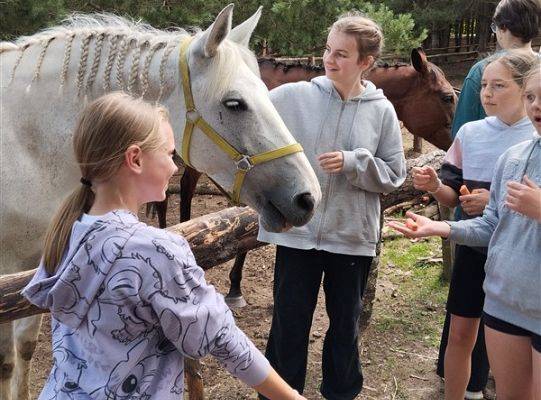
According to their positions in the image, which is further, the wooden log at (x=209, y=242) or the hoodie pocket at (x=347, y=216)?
the hoodie pocket at (x=347, y=216)

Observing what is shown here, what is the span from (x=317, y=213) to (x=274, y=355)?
0.69 metres

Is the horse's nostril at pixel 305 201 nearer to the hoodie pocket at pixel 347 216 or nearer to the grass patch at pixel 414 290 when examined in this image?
the hoodie pocket at pixel 347 216

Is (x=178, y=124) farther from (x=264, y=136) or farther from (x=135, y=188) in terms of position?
(x=135, y=188)

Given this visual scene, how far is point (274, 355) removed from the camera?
251 cm

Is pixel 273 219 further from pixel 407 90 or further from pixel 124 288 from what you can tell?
pixel 407 90

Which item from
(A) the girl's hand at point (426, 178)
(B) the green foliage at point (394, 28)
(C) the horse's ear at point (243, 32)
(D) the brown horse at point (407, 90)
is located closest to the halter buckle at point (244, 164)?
(C) the horse's ear at point (243, 32)

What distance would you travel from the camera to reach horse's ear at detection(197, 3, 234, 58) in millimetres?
2023

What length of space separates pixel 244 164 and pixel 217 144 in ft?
0.48

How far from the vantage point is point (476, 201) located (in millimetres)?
2264

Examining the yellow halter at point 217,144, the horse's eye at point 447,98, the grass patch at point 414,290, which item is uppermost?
the yellow halter at point 217,144

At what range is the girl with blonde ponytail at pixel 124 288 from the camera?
1.14m

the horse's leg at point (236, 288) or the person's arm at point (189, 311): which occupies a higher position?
the person's arm at point (189, 311)

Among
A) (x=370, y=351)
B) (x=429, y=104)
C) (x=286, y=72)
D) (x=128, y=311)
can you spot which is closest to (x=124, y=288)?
(x=128, y=311)

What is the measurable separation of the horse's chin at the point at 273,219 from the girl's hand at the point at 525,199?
2.49 feet
